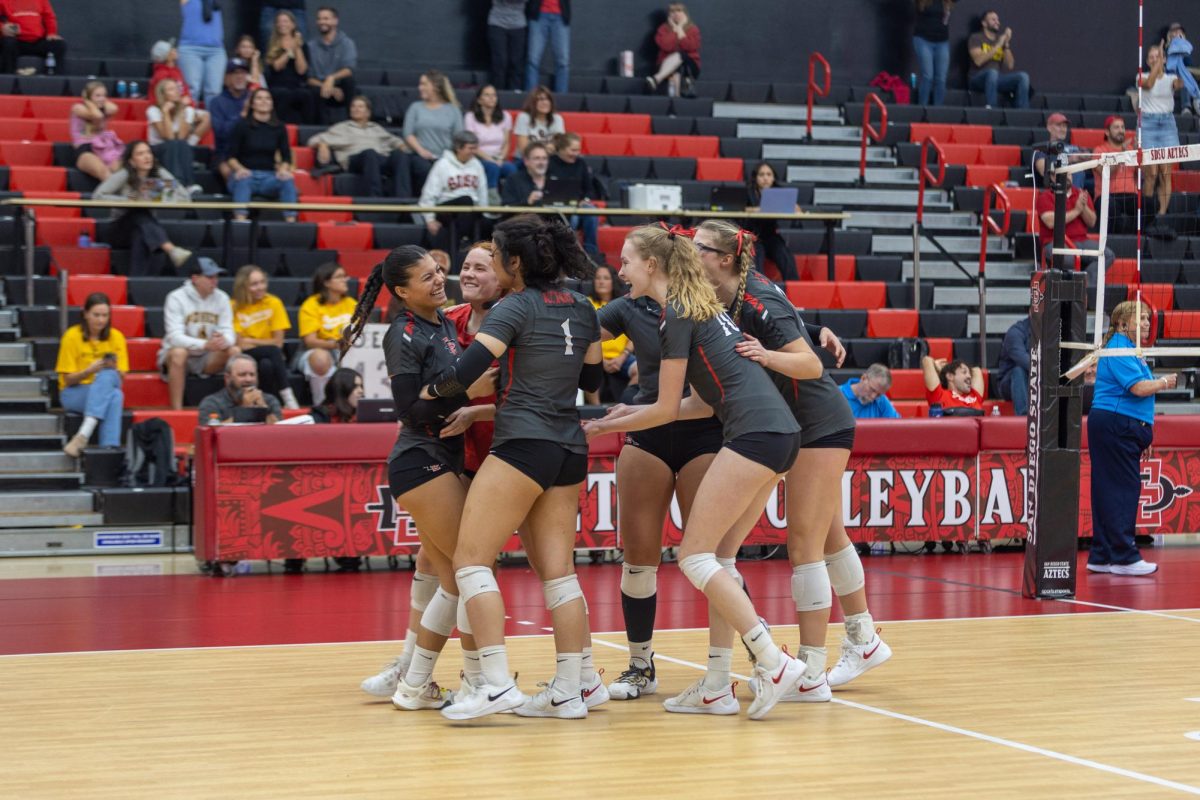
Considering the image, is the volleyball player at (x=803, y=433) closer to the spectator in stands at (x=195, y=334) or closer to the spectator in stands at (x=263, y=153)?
the spectator in stands at (x=195, y=334)

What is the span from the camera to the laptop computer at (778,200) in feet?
52.5

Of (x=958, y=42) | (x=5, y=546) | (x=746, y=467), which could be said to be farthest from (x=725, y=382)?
(x=958, y=42)

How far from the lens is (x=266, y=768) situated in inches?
207

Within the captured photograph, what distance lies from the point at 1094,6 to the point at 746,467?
2005 centimetres

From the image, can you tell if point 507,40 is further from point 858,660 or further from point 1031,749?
point 1031,749

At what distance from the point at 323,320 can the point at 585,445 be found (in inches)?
308

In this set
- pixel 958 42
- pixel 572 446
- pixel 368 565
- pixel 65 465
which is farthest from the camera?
pixel 958 42

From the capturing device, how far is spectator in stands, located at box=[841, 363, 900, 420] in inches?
493

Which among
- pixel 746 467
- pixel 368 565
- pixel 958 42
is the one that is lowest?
pixel 368 565

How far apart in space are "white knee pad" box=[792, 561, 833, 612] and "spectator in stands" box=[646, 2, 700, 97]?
47.7 ft

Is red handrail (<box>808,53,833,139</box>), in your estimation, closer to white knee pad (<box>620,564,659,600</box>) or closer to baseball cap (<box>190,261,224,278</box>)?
baseball cap (<box>190,261,224,278</box>)

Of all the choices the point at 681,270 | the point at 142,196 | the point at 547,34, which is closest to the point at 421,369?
the point at 681,270

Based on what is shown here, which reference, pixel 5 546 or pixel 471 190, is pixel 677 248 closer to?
pixel 5 546

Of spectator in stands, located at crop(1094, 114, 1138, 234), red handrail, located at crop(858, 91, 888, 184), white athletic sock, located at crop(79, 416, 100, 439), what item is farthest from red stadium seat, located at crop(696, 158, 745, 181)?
white athletic sock, located at crop(79, 416, 100, 439)
